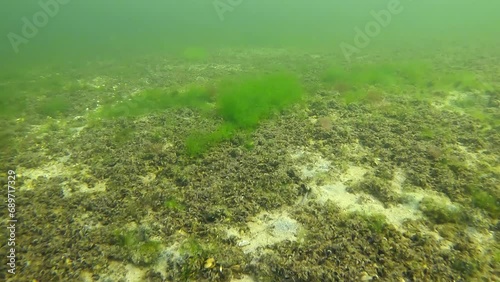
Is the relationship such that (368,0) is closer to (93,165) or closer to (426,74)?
(426,74)

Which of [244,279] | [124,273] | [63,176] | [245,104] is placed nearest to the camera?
[244,279]

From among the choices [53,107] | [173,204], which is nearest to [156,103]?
[53,107]

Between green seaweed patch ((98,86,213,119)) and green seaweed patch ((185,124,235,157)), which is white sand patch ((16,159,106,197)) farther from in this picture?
green seaweed patch ((98,86,213,119))

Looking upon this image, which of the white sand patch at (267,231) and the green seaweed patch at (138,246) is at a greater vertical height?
the white sand patch at (267,231)

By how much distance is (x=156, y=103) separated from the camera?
10.3m

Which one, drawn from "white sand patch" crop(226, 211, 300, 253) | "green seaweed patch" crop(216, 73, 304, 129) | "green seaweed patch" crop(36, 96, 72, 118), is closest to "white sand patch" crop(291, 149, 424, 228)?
"white sand patch" crop(226, 211, 300, 253)

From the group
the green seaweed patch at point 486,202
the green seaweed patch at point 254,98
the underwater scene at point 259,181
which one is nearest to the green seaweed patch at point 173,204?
the underwater scene at point 259,181

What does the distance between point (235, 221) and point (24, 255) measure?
11.8ft

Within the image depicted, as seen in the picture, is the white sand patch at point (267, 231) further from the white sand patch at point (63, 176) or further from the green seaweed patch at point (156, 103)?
the green seaweed patch at point (156, 103)

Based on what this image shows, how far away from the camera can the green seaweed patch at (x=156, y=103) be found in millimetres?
9719

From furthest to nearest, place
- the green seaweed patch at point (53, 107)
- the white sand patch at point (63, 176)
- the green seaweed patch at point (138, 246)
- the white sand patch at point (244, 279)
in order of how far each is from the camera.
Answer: the green seaweed patch at point (53, 107)
the white sand patch at point (63, 176)
the green seaweed patch at point (138, 246)
the white sand patch at point (244, 279)

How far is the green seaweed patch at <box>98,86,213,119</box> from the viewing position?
31.9 feet

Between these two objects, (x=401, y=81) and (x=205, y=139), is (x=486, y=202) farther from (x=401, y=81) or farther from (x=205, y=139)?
(x=401, y=81)

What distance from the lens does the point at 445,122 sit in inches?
315
